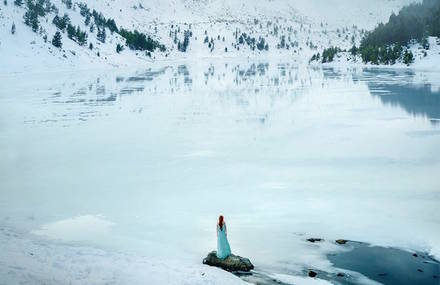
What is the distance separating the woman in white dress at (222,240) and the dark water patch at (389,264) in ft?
7.79

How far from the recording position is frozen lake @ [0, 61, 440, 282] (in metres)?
13.2

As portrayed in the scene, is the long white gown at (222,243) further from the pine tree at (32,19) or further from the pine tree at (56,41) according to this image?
the pine tree at (32,19)

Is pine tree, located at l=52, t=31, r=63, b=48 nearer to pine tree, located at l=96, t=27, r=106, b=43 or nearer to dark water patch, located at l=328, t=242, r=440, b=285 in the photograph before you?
pine tree, located at l=96, t=27, r=106, b=43

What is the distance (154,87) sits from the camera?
5647 centimetres

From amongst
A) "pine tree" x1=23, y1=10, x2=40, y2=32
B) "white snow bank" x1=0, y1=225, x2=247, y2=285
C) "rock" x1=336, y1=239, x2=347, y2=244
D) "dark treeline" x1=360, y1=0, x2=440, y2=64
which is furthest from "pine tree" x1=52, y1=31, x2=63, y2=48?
"rock" x1=336, y1=239, x2=347, y2=244

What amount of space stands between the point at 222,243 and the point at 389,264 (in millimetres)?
3676

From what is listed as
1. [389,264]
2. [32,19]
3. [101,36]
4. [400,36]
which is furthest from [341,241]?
[101,36]

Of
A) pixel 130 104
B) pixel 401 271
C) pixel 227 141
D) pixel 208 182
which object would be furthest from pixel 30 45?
pixel 401 271

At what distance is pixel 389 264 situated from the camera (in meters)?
11.5

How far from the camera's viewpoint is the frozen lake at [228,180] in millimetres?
13227

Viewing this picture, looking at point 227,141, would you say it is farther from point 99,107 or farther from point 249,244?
point 99,107

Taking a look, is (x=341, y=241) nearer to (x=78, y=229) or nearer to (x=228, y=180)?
(x=228, y=180)

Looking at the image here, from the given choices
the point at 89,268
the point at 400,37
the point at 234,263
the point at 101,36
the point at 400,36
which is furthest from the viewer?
A: the point at 101,36

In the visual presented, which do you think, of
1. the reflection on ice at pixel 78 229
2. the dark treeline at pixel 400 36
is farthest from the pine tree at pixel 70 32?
the reflection on ice at pixel 78 229
